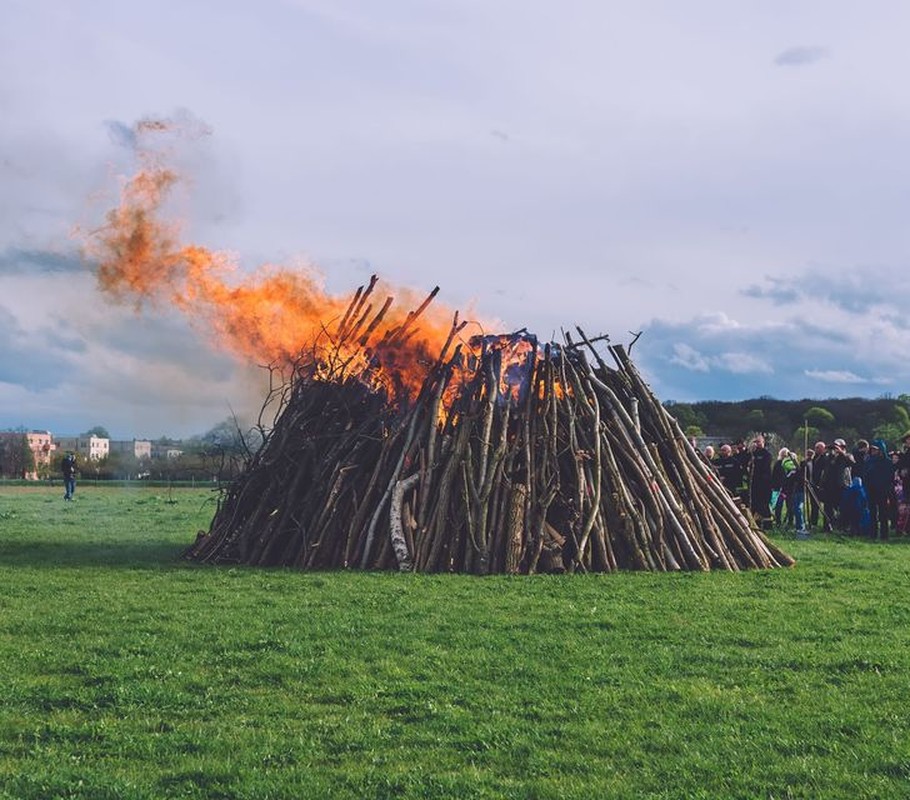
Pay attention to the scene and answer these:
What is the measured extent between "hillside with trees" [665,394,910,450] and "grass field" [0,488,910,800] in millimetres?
47001

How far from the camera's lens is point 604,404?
48.1ft

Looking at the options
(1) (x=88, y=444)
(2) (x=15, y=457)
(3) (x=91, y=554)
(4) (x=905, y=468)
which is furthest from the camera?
(1) (x=88, y=444)

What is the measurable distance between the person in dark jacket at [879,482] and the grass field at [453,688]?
8.07 metres

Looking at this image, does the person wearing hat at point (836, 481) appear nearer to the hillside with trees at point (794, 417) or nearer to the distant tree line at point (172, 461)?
the distant tree line at point (172, 461)

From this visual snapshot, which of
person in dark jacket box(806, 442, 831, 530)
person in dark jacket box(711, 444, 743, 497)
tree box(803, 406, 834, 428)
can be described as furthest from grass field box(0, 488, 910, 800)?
tree box(803, 406, 834, 428)

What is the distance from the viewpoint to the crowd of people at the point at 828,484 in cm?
1992

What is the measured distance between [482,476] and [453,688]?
260 inches

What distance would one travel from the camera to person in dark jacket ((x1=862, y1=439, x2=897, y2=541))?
19.4 metres

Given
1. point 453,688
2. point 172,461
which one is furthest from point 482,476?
point 172,461

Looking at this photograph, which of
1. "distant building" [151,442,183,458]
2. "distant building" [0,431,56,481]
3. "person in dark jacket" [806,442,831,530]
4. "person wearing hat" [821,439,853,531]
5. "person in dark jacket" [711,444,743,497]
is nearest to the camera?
"person in dark jacket" [711,444,743,497]

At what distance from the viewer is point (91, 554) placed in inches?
605

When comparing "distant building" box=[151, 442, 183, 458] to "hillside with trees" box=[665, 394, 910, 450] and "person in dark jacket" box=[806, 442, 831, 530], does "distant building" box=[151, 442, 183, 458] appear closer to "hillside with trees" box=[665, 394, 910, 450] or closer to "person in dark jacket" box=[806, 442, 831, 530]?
"hillside with trees" box=[665, 394, 910, 450]

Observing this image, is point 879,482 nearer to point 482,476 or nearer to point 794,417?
point 482,476

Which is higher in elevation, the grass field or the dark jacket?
the dark jacket
